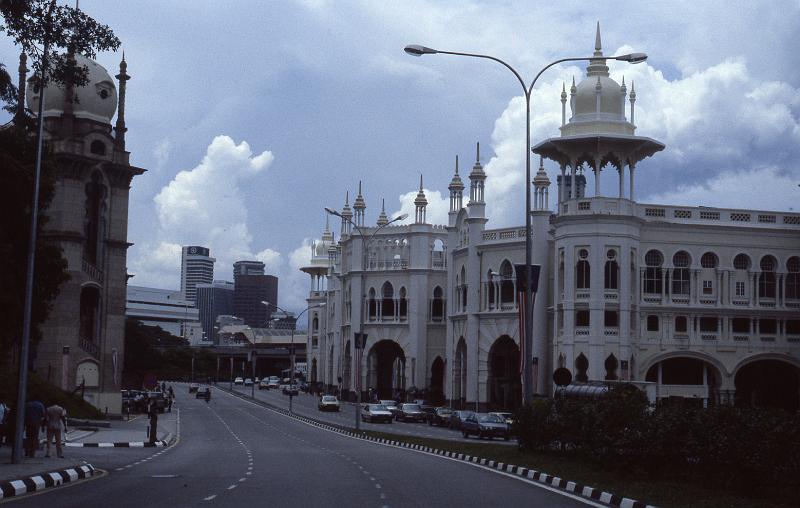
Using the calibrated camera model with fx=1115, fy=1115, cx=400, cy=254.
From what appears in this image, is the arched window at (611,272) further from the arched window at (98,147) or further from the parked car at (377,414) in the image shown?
the arched window at (98,147)

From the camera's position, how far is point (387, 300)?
94.1 m

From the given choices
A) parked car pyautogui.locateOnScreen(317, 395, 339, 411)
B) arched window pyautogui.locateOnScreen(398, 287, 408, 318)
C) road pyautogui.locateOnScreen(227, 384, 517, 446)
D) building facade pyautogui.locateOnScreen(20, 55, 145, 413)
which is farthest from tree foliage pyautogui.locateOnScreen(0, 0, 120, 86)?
arched window pyautogui.locateOnScreen(398, 287, 408, 318)

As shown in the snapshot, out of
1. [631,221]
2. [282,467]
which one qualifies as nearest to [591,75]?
[631,221]

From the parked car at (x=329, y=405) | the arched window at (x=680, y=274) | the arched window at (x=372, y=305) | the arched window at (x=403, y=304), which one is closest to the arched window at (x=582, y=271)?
the arched window at (x=680, y=274)

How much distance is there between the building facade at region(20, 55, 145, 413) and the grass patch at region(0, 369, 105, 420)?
2.99 meters

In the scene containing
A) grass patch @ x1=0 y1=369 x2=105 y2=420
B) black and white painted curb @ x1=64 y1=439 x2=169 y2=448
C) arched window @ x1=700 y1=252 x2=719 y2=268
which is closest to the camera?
black and white painted curb @ x1=64 y1=439 x2=169 y2=448

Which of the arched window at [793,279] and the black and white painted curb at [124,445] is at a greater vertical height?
the arched window at [793,279]

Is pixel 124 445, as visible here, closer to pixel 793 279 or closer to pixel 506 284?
pixel 506 284

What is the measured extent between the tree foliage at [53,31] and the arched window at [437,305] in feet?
227

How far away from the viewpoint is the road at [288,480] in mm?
19781

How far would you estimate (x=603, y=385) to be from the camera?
4981cm

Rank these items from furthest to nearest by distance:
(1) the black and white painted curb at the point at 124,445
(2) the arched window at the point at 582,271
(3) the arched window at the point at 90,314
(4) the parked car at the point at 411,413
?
1. (4) the parked car at the point at 411,413
2. (2) the arched window at the point at 582,271
3. (3) the arched window at the point at 90,314
4. (1) the black and white painted curb at the point at 124,445

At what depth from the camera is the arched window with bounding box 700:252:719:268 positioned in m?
64.4

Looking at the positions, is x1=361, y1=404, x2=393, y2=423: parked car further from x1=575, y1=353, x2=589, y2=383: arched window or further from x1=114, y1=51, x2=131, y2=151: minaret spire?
x1=114, y1=51, x2=131, y2=151: minaret spire
